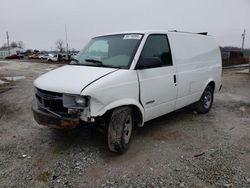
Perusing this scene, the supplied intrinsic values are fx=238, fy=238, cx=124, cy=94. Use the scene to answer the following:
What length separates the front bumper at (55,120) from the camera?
11.0 feet

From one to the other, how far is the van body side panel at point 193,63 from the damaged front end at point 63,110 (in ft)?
7.28

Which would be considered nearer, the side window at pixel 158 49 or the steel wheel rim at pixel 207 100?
the side window at pixel 158 49

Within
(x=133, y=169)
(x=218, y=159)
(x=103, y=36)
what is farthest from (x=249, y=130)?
(x=103, y=36)

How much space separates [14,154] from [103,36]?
8.92ft

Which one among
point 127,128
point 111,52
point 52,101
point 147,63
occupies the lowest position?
point 127,128

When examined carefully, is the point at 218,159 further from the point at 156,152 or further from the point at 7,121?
the point at 7,121

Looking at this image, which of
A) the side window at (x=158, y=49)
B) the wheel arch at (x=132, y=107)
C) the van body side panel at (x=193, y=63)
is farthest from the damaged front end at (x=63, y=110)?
the van body side panel at (x=193, y=63)

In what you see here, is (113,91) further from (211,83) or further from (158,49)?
(211,83)

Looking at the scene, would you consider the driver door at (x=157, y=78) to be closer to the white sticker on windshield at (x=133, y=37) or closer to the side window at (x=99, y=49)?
the white sticker on windshield at (x=133, y=37)

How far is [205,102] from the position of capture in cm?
613

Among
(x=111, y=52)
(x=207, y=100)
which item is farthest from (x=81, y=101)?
(x=207, y=100)

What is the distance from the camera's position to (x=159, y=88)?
4.27m

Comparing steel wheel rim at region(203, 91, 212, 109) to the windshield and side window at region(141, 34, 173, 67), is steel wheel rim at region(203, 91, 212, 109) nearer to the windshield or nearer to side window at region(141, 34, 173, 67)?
side window at region(141, 34, 173, 67)

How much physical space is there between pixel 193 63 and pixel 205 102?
1.40m
